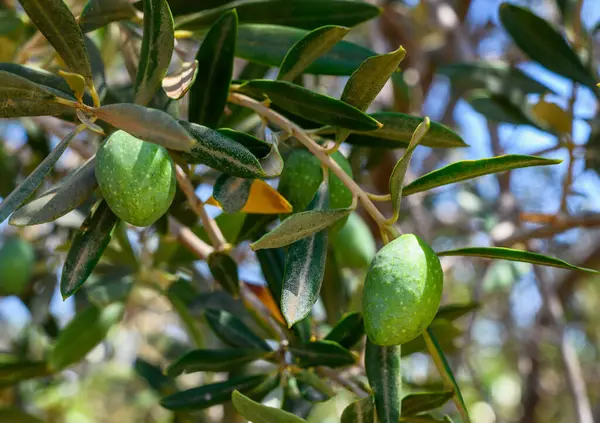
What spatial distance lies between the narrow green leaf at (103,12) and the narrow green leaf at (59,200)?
230mm

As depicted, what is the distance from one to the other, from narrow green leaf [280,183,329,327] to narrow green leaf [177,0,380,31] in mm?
374

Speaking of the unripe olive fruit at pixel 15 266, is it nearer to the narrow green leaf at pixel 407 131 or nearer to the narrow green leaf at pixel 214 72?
the narrow green leaf at pixel 214 72

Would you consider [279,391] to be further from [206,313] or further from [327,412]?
[327,412]

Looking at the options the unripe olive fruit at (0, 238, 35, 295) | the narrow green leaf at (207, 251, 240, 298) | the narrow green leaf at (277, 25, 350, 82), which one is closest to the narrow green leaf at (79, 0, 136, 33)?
the narrow green leaf at (277, 25, 350, 82)

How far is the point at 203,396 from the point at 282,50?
1.80 feet

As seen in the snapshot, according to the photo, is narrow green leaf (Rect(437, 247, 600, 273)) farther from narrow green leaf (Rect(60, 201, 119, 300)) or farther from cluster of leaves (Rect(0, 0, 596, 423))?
narrow green leaf (Rect(60, 201, 119, 300))

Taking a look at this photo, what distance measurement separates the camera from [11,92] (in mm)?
795

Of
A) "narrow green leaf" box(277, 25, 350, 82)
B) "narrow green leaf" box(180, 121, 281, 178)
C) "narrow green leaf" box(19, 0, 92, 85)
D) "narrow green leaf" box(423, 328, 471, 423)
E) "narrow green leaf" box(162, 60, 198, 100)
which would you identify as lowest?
"narrow green leaf" box(423, 328, 471, 423)

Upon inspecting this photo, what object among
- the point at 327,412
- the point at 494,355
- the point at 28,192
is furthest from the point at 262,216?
the point at 494,355

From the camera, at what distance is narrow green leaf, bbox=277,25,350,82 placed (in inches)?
35.4

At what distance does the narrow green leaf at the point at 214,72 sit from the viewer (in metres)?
0.95

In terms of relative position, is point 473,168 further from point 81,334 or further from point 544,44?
point 81,334

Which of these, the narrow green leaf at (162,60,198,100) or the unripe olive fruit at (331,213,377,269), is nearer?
the narrow green leaf at (162,60,198,100)

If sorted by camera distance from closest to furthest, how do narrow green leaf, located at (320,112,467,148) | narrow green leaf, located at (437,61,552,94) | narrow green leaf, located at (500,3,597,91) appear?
1. narrow green leaf, located at (320,112,467,148)
2. narrow green leaf, located at (500,3,597,91)
3. narrow green leaf, located at (437,61,552,94)
